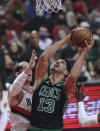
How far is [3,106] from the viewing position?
545 centimetres

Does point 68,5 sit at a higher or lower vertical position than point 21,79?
higher

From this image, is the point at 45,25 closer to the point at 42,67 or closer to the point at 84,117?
the point at 42,67

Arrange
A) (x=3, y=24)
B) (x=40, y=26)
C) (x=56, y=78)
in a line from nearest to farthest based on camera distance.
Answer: (x=56, y=78)
(x=3, y=24)
(x=40, y=26)

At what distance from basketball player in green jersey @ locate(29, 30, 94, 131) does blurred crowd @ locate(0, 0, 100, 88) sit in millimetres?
5141

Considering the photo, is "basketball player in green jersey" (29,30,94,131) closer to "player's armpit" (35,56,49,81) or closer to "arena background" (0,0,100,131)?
"player's armpit" (35,56,49,81)

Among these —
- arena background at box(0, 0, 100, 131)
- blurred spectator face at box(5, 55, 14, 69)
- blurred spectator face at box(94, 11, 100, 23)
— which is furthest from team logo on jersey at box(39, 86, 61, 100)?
blurred spectator face at box(94, 11, 100, 23)

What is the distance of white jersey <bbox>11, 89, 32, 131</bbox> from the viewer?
239 inches

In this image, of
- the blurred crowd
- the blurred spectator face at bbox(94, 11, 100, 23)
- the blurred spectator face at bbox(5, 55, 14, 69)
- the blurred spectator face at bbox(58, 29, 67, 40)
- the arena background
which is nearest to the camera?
the blurred spectator face at bbox(5, 55, 14, 69)

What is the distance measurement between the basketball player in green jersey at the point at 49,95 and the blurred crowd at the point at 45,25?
514 cm

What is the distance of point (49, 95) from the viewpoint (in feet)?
18.5

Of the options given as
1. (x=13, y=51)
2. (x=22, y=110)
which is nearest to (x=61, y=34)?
(x=13, y=51)

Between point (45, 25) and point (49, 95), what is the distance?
8.81 metres

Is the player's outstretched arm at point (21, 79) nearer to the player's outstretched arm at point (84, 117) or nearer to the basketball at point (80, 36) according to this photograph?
the basketball at point (80, 36)

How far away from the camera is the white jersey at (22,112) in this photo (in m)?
6.07
